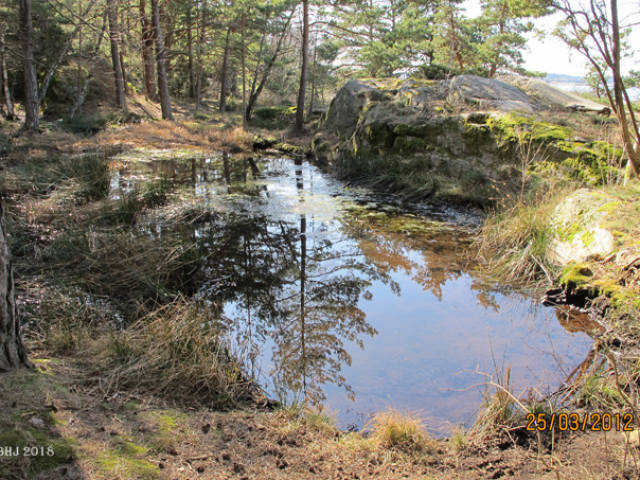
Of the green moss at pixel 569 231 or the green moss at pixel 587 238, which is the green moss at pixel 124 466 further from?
the green moss at pixel 569 231

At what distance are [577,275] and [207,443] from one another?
12.4ft

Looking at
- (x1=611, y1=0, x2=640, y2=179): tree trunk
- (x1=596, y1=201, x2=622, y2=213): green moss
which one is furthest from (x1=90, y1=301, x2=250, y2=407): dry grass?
(x1=611, y1=0, x2=640, y2=179): tree trunk

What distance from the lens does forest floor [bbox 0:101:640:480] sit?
5.94ft

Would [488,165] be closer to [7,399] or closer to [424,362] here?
[424,362]

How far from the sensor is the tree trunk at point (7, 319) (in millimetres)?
2125

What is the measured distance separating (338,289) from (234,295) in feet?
3.69

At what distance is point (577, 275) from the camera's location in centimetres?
425

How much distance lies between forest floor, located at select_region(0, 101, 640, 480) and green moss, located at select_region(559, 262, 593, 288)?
2.23 metres

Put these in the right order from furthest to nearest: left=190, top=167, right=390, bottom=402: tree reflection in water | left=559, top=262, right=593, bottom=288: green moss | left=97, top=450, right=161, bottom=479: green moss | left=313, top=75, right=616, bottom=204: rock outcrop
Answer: left=313, top=75, right=616, bottom=204: rock outcrop < left=559, top=262, right=593, bottom=288: green moss < left=190, top=167, right=390, bottom=402: tree reflection in water < left=97, top=450, right=161, bottom=479: green moss

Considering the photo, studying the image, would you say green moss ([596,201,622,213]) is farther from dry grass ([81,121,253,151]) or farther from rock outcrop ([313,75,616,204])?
dry grass ([81,121,253,151])

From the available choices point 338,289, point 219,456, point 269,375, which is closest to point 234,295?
point 338,289

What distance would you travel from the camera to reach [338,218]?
743 cm

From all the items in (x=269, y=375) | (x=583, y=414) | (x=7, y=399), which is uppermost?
(x=7, y=399)

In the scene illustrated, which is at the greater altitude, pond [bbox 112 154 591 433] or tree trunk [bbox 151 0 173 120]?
tree trunk [bbox 151 0 173 120]
